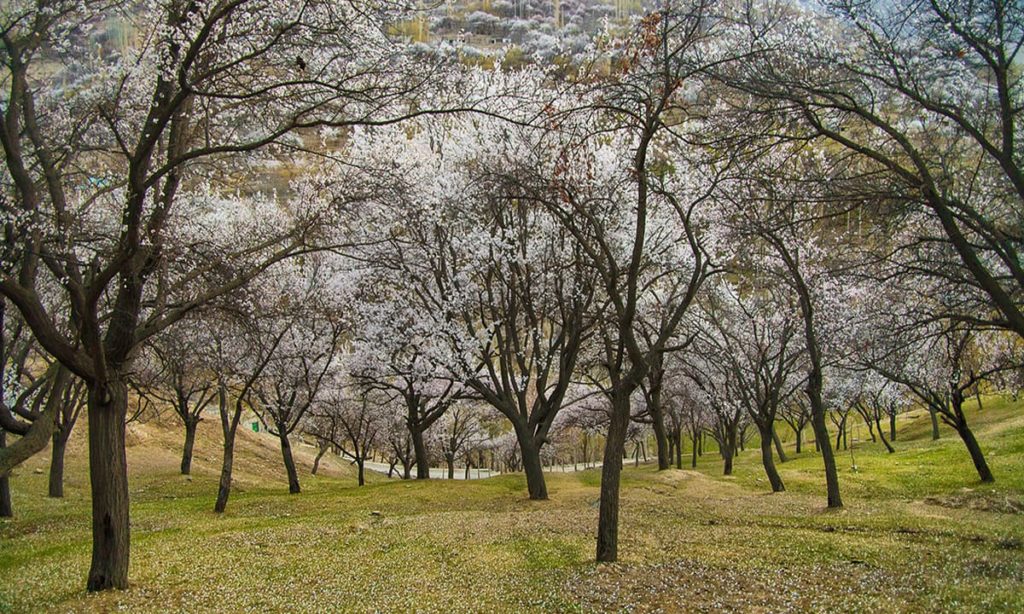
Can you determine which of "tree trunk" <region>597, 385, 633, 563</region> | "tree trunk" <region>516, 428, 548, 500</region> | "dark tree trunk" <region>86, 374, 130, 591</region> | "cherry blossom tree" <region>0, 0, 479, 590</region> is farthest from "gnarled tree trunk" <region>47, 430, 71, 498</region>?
"tree trunk" <region>597, 385, 633, 563</region>

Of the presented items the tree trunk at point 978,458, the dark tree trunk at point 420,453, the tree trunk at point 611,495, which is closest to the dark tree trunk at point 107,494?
the tree trunk at point 611,495

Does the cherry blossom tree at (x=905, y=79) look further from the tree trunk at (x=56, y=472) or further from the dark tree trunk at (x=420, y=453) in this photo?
the tree trunk at (x=56, y=472)

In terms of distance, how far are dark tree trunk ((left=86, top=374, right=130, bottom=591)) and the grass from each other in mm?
535

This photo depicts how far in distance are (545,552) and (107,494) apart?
9289 millimetres

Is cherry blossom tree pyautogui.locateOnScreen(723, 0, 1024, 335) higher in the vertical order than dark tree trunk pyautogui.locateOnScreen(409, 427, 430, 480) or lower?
higher

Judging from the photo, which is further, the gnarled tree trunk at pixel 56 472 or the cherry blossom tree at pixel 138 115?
the gnarled tree trunk at pixel 56 472

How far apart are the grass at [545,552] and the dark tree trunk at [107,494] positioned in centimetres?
53

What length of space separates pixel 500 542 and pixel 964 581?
10.3m

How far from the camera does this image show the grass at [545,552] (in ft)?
37.1

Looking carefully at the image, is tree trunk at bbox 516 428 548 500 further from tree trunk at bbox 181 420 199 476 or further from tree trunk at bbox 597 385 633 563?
tree trunk at bbox 181 420 199 476

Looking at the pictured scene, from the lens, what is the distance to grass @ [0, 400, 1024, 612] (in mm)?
11305

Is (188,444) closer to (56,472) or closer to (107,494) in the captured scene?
(56,472)

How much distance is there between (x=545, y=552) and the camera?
52.2ft

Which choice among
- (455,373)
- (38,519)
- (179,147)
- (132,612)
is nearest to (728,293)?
(455,373)
